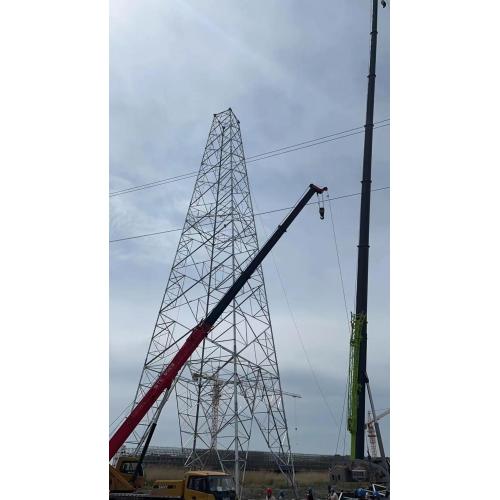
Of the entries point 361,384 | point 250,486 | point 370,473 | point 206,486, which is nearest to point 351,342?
point 361,384

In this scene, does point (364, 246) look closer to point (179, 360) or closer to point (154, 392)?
point (179, 360)

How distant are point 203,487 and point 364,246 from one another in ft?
46.4

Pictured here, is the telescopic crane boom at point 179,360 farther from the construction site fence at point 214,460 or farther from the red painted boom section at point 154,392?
the construction site fence at point 214,460

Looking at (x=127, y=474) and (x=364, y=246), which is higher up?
(x=364, y=246)

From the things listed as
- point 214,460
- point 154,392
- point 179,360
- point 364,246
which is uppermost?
point 364,246

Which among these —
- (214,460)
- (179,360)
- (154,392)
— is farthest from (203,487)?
(214,460)

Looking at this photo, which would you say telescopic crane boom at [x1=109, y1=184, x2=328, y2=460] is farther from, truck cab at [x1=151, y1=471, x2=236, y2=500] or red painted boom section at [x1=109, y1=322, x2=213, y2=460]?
truck cab at [x1=151, y1=471, x2=236, y2=500]

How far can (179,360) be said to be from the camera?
24.1 meters

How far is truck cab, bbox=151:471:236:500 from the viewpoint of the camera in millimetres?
19359

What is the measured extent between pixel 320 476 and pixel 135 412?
24.1 m

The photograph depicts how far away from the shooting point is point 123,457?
979 inches

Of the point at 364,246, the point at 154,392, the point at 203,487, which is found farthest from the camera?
the point at 364,246

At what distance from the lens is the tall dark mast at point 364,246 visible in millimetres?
24781

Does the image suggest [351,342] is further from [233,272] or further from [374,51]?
[374,51]
